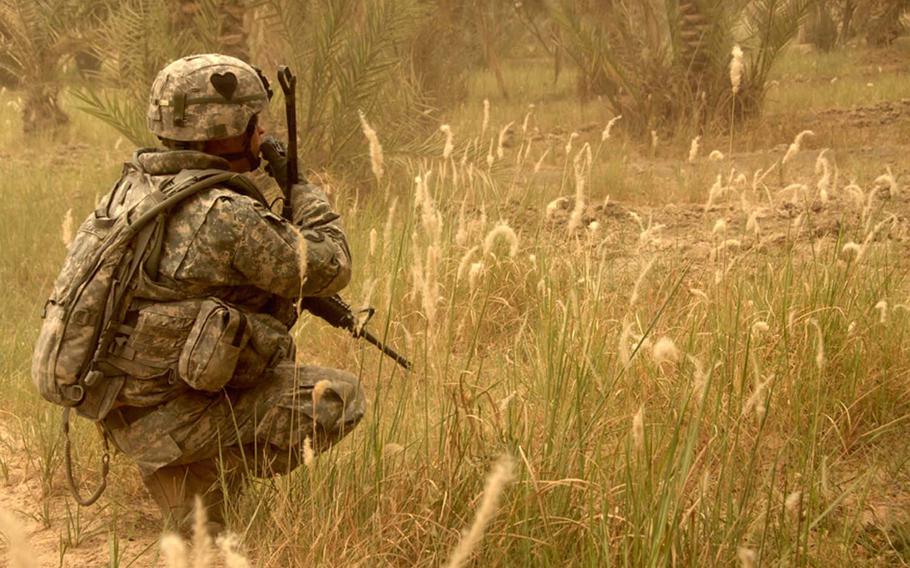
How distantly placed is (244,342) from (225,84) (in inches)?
25.6

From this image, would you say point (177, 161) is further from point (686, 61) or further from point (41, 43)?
point (41, 43)

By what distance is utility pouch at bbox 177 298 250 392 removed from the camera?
260cm

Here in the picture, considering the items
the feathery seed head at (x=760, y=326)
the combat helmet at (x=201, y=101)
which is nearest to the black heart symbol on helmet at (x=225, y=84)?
the combat helmet at (x=201, y=101)

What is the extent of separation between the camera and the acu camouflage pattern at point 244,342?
2643 mm

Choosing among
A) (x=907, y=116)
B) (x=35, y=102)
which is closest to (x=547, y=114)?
(x=907, y=116)

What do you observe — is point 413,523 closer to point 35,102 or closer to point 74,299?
point 74,299

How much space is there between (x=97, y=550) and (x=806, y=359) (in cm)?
210

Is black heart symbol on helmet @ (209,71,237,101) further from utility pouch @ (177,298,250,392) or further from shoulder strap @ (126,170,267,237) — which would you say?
utility pouch @ (177,298,250,392)

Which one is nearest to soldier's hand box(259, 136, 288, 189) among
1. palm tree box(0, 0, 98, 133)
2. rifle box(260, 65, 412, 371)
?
rifle box(260, 65, 412, 371)

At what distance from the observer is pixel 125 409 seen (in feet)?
9.29

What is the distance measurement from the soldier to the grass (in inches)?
6.4

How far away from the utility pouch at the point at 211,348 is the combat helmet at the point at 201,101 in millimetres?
458

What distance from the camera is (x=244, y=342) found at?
2703 mm

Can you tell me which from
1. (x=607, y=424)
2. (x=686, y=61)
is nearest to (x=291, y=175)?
(x=607, y=424)
